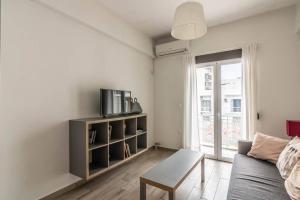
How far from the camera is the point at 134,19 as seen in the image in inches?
119

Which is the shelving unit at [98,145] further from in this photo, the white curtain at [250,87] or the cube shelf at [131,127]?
the white curtain at [250,87]

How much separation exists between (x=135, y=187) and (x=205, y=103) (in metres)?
2.23

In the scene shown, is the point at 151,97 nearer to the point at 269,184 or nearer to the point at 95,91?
the point at 95,91

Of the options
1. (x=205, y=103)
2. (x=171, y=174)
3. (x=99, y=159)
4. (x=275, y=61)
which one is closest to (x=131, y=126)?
(x=99, y=159)

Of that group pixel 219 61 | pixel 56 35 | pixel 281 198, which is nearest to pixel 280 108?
pixel 219 61

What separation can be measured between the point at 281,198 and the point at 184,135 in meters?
2.21

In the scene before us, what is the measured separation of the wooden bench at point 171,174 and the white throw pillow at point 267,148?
77 centimetres

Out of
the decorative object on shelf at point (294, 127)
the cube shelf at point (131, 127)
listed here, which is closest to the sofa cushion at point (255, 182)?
the decorative object on shelf at point (294, 127)

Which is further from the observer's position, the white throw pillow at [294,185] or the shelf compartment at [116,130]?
the shelf compartment at [116,130]

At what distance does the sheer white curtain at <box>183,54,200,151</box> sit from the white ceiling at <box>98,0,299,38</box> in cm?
95

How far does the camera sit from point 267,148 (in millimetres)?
2080

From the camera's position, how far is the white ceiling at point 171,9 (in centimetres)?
249

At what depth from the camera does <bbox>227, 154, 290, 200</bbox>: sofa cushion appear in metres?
1.35

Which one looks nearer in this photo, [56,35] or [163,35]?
[56,35]
